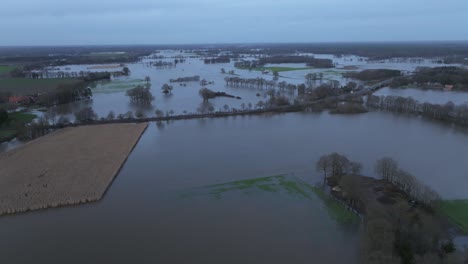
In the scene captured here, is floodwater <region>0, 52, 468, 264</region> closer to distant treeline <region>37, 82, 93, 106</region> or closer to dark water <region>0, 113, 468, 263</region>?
dark water <region>0, 113, 468, 263</region>

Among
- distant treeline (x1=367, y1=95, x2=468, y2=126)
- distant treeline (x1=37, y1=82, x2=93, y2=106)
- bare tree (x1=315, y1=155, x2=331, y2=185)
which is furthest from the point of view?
distant treeline (x1=37, y1=82, x2=93, y2=106)

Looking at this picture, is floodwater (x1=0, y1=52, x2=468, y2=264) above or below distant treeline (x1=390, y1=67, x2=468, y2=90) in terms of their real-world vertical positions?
below

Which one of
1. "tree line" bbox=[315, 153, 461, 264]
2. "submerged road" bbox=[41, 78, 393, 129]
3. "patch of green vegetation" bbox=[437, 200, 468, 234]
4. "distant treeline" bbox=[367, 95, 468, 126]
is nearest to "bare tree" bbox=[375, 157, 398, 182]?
"tree line" bbox=[315, 153, 461, 264]

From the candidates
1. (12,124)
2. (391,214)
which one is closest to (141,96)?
(12,124)

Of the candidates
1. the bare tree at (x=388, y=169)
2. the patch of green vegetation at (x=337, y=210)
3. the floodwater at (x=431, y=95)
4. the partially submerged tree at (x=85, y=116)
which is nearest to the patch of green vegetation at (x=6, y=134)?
the partially submerged tree at (x=85, y=116)

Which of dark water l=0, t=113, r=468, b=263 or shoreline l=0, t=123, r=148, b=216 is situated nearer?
dark water l=0, t=113, r=468, b=263

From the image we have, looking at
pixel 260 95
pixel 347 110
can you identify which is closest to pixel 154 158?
pixel 347 110

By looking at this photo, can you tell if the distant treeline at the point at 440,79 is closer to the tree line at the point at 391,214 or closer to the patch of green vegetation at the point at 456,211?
the tree line at the point at 391,214

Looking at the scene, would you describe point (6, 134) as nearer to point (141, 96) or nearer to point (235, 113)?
point (141, 96)
